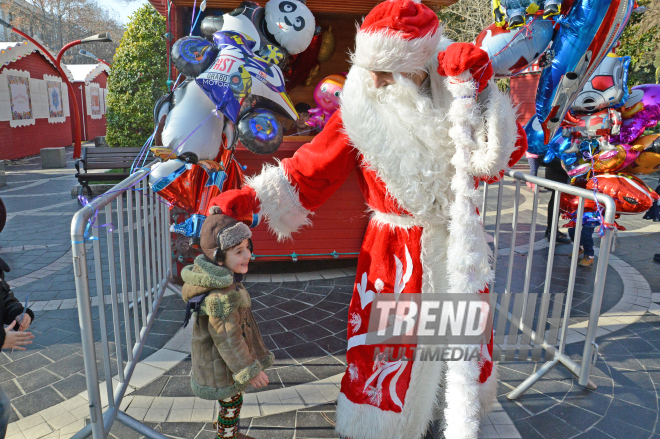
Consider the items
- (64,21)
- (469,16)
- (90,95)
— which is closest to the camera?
(469,16)

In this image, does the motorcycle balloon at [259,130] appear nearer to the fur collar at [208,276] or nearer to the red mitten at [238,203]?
the red mitten at [238,203]

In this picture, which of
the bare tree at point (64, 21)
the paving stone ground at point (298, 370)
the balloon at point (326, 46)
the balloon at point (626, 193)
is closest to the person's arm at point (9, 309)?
the paving stone ground at point (298, 370)

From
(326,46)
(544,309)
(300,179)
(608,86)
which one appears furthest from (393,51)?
(608,86)

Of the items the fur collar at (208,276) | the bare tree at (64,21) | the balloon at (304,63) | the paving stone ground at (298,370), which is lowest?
the paving stone ground at (298,370)

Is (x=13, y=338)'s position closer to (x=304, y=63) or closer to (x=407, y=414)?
(x=407, y=414)

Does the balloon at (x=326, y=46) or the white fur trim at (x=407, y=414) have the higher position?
the balloon at (x=326, y=46)

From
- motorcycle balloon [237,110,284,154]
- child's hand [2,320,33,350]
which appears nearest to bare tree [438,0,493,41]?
motorcycle balloon [237,110,284,154]

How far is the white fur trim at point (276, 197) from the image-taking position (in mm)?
1952

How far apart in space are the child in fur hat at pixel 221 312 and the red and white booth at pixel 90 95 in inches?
831

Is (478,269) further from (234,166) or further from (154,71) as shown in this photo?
(154,71)

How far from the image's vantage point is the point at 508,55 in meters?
2.65

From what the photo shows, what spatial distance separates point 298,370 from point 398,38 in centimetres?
224

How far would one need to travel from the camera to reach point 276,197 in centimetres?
196

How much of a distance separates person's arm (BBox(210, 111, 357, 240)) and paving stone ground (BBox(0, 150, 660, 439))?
4.23 ft
